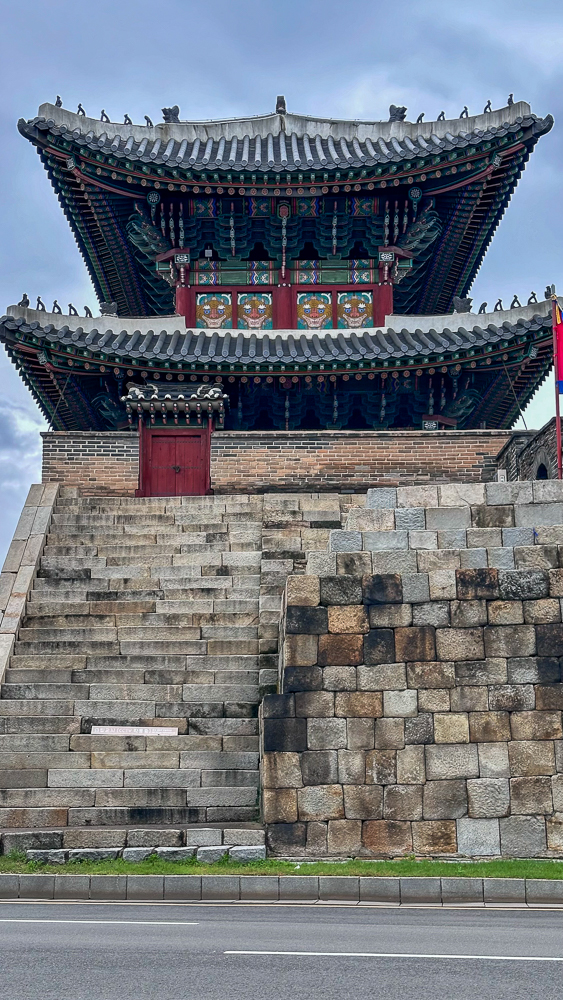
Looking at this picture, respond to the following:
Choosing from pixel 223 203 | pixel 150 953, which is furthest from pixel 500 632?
pixel 223 203

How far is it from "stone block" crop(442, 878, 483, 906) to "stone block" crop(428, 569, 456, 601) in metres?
3.05

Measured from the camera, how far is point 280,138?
84.1 ft

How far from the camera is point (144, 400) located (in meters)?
20.2

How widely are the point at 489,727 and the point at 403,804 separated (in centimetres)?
123

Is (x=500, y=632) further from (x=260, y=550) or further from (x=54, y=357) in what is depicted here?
(x=54, y=357)

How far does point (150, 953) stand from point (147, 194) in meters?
17.2

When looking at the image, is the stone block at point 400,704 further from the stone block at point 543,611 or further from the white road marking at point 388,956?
the white road marking at point 388,956

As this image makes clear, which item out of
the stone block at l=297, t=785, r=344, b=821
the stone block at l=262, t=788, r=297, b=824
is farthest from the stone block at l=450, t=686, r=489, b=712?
the stone block at l=262, t=788, r=297, b=824

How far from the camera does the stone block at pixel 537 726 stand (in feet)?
38.5

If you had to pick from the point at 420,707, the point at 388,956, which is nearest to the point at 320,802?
the point at 420,707

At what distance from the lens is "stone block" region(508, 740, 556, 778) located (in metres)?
11.7

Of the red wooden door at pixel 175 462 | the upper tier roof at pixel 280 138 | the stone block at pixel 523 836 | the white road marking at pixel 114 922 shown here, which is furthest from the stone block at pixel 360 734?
the upper tier roof at pixel 280 138

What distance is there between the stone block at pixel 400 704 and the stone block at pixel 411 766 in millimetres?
366

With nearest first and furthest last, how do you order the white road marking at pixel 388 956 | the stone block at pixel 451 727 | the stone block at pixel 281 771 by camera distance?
the white road marking at pixel 388 956, the stone block at pixel 281 771, the stone block at pixel 451 727
